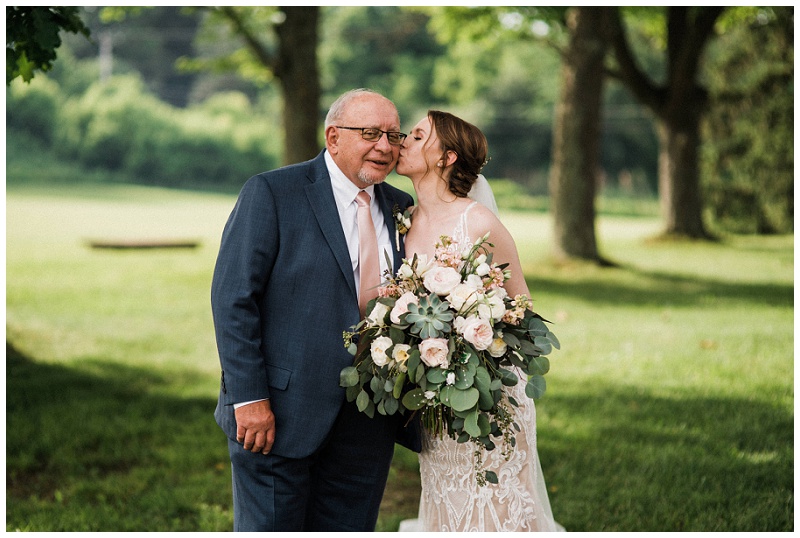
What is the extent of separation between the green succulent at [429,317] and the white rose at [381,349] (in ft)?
0.35

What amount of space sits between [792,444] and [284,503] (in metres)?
4.15

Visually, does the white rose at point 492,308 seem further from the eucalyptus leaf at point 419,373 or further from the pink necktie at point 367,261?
the pink necktie at point 367,261

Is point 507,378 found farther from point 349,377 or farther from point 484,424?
point 349,377

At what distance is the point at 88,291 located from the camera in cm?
1214

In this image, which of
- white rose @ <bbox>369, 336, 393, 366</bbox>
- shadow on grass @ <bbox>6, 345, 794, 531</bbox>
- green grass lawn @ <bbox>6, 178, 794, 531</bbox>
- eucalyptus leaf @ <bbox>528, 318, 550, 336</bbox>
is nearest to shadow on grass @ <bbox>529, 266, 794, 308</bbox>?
green grass lawn @ <bbox>6, 178, 794, 531</bbox>

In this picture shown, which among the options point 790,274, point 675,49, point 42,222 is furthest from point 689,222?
point 42,222

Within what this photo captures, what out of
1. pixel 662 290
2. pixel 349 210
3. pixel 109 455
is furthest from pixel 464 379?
pixel 662 290

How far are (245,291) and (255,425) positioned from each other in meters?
0.52

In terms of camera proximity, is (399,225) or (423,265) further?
(399,225)

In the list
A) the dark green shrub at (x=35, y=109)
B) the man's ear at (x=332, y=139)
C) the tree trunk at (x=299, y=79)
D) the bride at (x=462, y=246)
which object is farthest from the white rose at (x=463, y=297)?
the dark green shrub at (x=35, y=109)

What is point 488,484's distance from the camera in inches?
138

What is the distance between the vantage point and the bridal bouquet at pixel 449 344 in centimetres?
295

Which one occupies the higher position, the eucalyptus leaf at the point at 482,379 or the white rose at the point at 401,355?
the white rose at the point at 401,355

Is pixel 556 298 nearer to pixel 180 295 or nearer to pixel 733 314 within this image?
pixel 733 314
